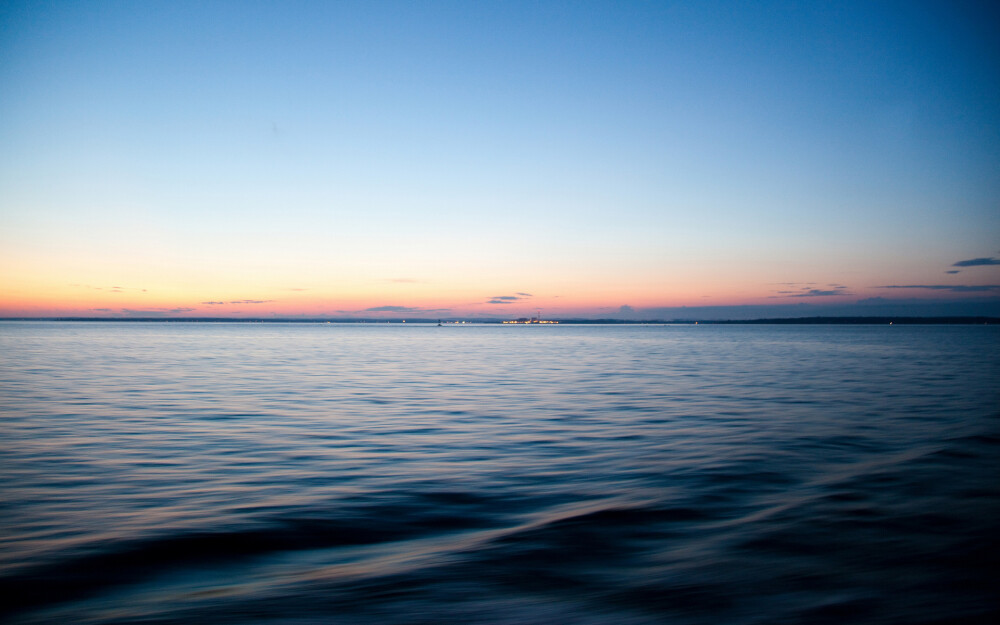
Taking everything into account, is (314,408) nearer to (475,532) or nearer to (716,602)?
(475,532)

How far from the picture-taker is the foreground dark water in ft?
16.7

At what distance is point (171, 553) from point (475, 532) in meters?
3.25

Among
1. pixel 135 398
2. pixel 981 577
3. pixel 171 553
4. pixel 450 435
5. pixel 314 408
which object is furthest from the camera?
pixel 135 398

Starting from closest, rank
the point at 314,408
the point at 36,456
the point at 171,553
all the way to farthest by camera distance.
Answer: the point at 171,553, the point at 36,456, the point at 314,408

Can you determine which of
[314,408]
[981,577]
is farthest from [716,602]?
[314,408]

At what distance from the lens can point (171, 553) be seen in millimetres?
6156

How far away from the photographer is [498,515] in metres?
7.65

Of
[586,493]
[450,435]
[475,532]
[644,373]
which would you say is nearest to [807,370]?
[644,373]

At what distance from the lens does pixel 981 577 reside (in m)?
5.54

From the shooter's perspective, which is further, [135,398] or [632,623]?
[135,398]

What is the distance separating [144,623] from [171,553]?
63.1 inches

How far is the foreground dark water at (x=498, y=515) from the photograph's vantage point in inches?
201

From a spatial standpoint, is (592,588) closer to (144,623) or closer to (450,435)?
(144,623)

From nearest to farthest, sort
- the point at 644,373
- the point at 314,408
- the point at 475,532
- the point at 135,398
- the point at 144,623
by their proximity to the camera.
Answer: the point at 144,623
the point at 475,532
the point at 314,408
the point at 135,398
the point at 644,373
